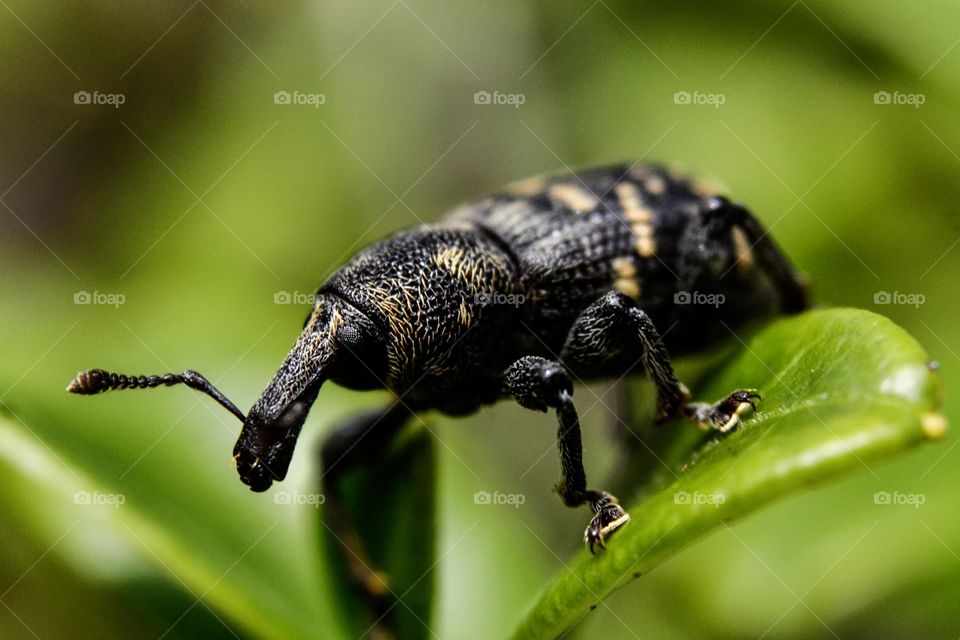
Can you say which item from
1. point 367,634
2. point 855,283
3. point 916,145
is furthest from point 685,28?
point 367,634

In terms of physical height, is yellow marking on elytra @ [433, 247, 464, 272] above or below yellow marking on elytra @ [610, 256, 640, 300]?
above

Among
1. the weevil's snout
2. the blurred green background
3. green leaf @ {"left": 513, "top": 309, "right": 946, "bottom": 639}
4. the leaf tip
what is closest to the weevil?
the weevil's snout

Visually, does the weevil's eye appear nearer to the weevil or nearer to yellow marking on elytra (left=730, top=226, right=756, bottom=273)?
the weevil

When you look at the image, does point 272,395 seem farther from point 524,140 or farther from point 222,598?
point 524,140

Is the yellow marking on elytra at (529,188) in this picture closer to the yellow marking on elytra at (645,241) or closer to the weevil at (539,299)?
the weevil at (539,299)

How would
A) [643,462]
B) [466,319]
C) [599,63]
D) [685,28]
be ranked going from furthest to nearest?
[599,63], [685,28], [466,319], [643,462]

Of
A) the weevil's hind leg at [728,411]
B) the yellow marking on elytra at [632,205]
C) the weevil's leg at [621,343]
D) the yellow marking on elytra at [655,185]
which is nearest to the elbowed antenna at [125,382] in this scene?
the weevil's leg at [621,343]

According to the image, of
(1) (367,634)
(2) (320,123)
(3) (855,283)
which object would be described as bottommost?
(1) (367,634)
